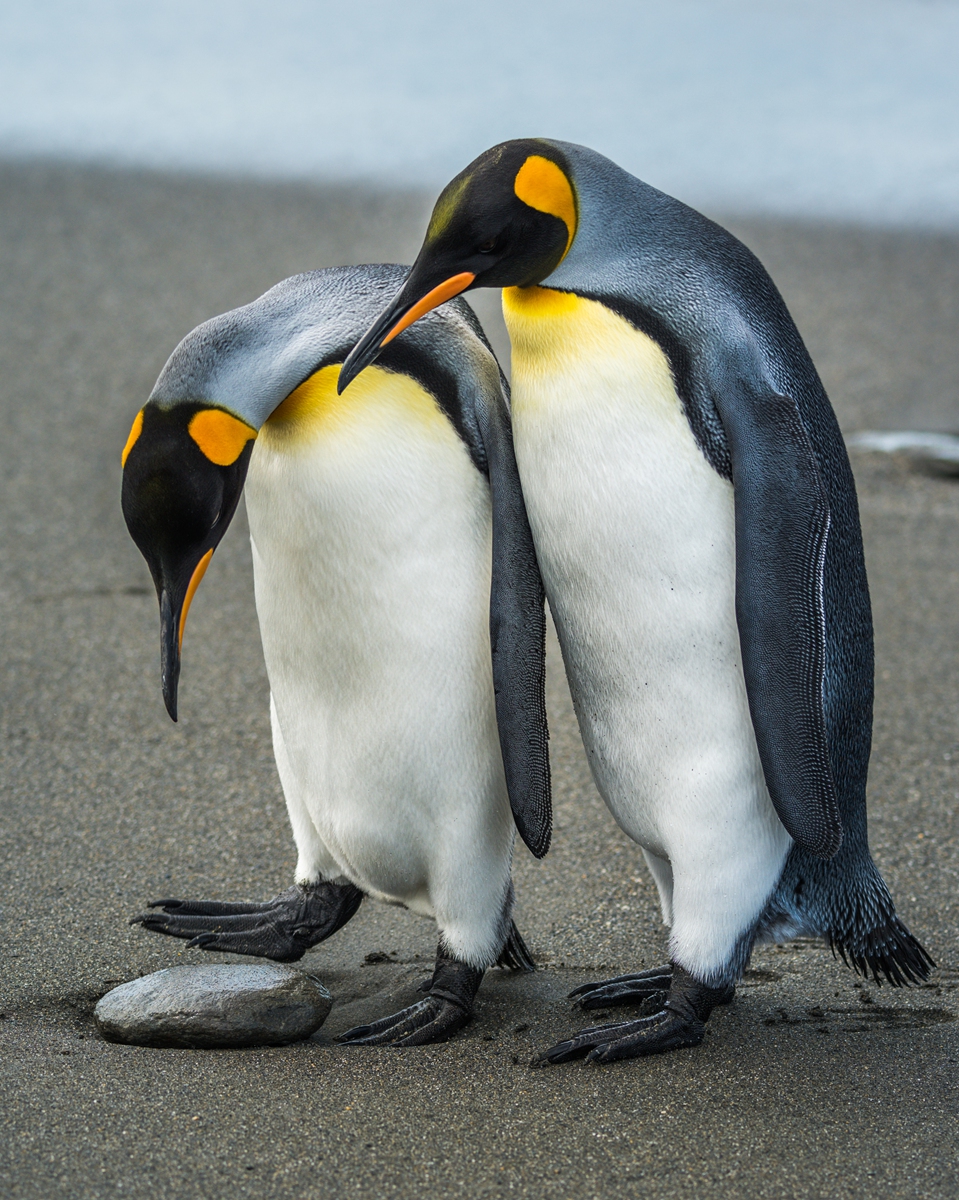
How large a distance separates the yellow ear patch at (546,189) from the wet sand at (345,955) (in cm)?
110

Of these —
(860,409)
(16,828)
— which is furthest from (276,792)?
(860,409)

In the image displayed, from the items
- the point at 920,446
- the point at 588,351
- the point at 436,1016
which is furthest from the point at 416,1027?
the point at 920,446

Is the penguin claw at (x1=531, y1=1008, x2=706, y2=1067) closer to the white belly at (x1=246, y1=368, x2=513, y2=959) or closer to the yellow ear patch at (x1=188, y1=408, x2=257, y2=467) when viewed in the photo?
the white belly at (x1=246, y1=368, x2=513, y2=959)

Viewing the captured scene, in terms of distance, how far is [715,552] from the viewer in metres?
1.85

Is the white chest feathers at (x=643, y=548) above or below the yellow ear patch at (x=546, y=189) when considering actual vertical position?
below

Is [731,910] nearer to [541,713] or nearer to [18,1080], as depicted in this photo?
[541,713]

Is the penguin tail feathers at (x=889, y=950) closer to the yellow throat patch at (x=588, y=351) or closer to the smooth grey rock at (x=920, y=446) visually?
the yellow throat patch at (x=588, y=351)

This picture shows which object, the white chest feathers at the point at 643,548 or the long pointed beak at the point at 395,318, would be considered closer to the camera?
the long pointed beak at the point at 395,318

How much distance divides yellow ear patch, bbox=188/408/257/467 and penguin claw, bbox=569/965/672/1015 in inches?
37.4

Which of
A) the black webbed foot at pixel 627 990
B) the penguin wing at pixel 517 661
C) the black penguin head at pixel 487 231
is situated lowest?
the black webbed foot at pixel 627 990

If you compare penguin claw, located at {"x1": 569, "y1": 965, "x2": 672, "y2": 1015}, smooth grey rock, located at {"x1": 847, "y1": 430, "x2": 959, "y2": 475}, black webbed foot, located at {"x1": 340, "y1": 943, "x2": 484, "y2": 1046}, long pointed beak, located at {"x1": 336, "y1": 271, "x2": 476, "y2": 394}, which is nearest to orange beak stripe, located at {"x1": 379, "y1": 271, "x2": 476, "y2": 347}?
long pointed beak, located at {"x1": 336, "y1": 271, "x2": 476, "y2": 394}

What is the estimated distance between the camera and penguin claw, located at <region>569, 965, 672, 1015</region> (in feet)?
6.88

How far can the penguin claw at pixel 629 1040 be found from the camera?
1.87 metres

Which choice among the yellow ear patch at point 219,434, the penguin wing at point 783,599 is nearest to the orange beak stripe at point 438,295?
the yellow ear patch at point 219,434
